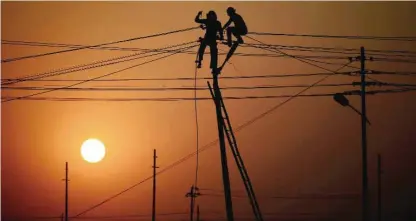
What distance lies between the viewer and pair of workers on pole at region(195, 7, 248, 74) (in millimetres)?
20062

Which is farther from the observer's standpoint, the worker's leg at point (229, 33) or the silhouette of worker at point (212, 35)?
the worker's leg at point (229, 33)

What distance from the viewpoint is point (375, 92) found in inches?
1256

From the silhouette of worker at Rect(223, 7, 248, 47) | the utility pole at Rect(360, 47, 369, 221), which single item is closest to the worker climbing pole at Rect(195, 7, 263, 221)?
the silhouette of worker at Rect(223, 7, 248, 47)

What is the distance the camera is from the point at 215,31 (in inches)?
792

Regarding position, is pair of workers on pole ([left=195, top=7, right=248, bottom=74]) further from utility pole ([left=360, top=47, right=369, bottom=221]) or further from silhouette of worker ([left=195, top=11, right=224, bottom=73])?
utility pole ([left=360, top=47, right=369, bottom=221])

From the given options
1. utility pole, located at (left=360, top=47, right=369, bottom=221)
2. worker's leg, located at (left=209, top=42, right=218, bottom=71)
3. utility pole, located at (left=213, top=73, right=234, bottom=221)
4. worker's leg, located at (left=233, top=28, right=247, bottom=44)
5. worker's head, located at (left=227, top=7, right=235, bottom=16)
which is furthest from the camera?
utility pole, located at (left=360, top=47, right=369, bottom=221)

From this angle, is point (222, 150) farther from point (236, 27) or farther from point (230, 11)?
point (230, 11)

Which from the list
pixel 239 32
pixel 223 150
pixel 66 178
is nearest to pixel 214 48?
pixel 239 32

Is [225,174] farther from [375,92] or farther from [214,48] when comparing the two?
[375,92]

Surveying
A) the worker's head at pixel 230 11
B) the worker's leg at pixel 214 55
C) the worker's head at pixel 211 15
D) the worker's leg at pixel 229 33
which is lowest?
the worker's leg at pixel 214 55

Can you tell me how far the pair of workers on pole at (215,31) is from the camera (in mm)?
20062

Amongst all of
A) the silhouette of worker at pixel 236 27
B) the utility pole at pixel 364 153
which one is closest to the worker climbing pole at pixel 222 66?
the silhouette of worker at pixel 236 27

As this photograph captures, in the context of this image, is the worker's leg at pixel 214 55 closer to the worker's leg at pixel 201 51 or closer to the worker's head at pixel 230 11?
the worker's leg at pixel 201 51

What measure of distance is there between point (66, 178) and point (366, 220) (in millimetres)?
24168
